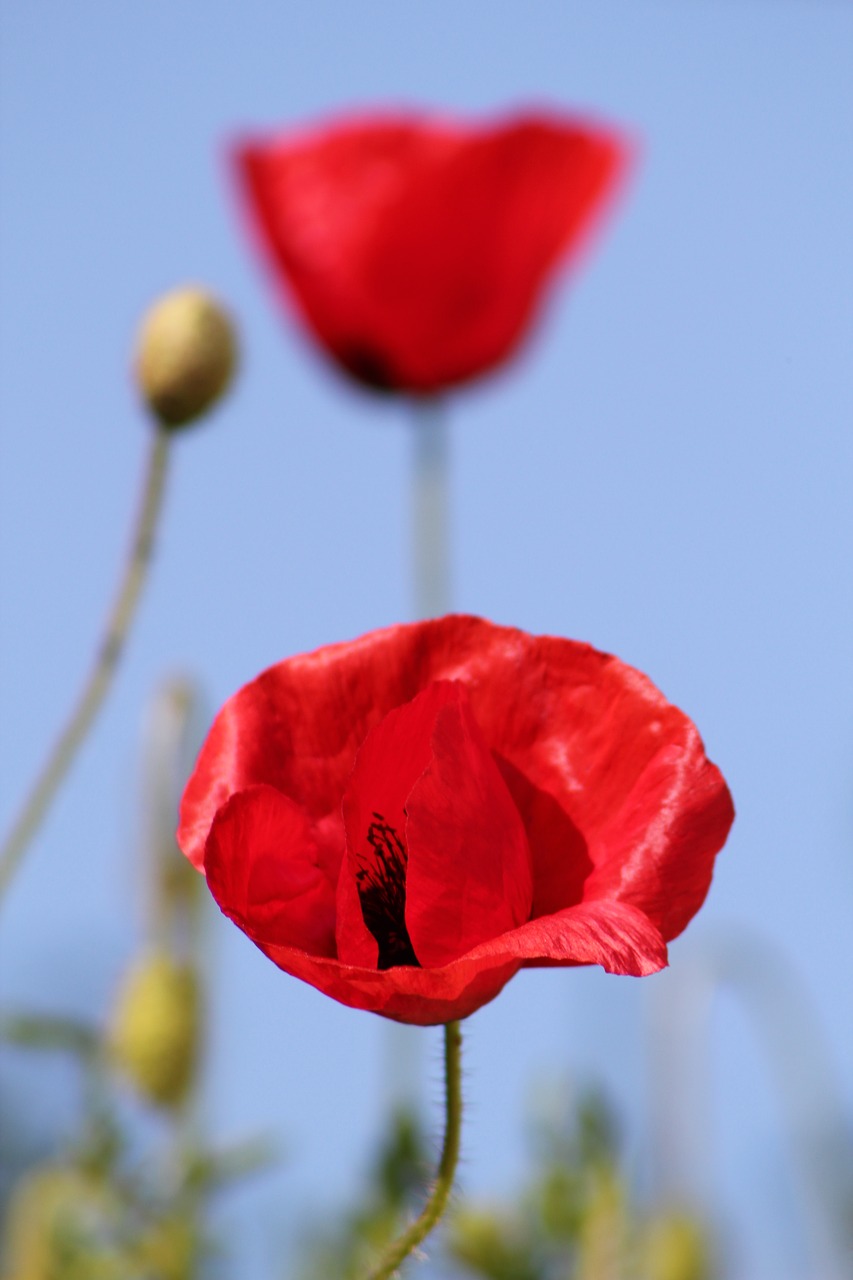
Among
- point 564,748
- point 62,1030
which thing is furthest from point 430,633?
point 62,1030

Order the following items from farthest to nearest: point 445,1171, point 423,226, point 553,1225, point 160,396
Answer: point 423,226
point 553,1225
point 160,396
point 445,1171

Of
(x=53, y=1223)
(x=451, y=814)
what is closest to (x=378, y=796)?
(x=451, y=814)

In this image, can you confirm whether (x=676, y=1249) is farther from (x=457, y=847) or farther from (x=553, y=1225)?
(x=457, y=847)

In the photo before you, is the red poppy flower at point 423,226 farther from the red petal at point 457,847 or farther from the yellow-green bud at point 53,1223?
the red petal at point 457,847

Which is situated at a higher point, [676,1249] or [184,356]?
[184,356]

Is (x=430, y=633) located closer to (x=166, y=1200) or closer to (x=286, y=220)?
(x=166, y=1200)

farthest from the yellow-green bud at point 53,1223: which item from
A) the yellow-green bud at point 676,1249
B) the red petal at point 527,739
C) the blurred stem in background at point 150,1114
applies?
the red petal at point 527,739

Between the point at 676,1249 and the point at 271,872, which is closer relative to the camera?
the point at 271,872
